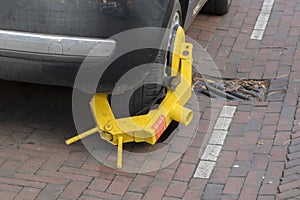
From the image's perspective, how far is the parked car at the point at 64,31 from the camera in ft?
13.2

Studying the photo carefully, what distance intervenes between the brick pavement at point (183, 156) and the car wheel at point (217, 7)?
1037mm

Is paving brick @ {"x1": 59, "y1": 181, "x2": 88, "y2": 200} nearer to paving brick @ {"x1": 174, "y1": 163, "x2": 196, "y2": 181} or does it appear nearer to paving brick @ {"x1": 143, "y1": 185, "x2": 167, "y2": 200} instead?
paving brick @ {"x1": 143, "y1": 185, "x2": 167, "y2": 200}

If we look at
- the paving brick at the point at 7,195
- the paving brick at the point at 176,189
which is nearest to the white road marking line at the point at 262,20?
the paving brick at the point at 176,189

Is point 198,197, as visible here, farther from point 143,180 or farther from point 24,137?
point 24,137

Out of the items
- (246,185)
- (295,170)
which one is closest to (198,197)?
(246,185)

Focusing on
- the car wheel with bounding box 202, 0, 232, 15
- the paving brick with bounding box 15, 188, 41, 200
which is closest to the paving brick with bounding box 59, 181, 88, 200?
the paving brick with bounding box 15, 188, 41, 200

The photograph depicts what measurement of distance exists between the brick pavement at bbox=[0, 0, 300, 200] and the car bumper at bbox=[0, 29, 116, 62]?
0.78 m

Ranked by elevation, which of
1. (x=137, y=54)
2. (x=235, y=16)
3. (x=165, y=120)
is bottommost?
(x=235, y=16)

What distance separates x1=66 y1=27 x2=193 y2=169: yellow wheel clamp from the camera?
14.4 ft

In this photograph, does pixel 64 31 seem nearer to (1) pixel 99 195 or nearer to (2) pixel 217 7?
(1) pixel 99 195

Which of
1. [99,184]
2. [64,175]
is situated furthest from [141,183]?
[64,175]

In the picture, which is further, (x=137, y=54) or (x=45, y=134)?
(x=45, y=134)

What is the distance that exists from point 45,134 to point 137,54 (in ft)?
3.57

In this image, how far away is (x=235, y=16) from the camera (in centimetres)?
709
